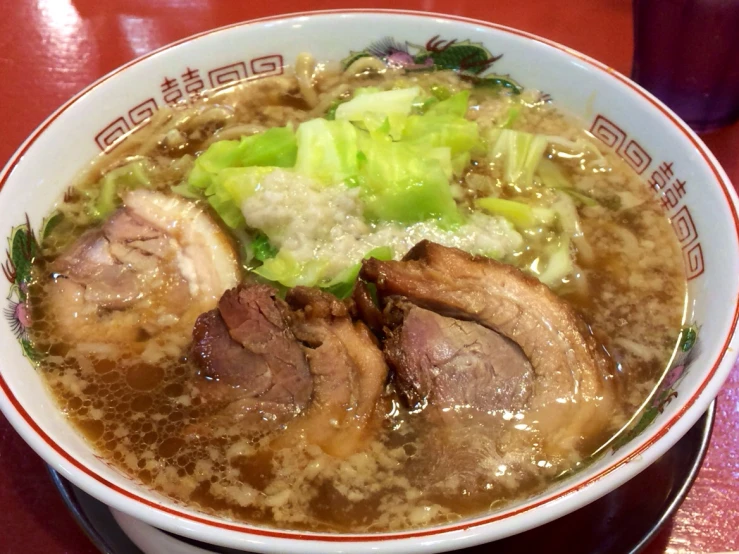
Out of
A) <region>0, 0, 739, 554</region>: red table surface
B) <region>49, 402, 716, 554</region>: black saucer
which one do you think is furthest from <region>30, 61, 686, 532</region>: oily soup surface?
<region>0, 0, 739, 554</region>: red table surface

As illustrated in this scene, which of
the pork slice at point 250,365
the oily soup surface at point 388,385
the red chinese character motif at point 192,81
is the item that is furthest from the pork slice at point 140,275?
the red chinese character motif at point 192,81

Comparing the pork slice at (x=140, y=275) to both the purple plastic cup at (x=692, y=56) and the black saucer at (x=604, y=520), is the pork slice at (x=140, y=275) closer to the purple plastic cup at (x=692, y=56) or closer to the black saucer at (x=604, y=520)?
the black saucer at (x=604, y=520)

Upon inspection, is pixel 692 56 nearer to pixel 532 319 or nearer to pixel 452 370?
pixel 532 319

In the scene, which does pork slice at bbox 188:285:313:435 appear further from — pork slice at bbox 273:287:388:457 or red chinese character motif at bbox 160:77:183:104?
red chinese character motif at bbox 160:77:183:104

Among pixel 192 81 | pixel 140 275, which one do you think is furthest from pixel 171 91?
pixel 140 275

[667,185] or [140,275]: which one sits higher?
[667,185]

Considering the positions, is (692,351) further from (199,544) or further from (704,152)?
(199,544)
